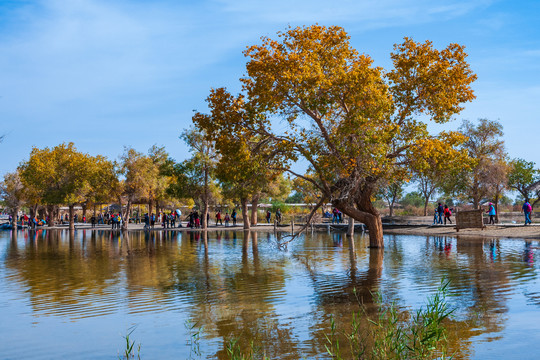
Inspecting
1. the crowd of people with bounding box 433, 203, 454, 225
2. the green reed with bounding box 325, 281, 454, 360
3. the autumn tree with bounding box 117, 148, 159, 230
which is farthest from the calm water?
the autumn tree with bounding box 117, 148, 159, 230

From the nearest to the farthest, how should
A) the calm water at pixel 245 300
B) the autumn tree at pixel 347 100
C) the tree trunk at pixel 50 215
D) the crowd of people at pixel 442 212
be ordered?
1. the calm water at pixel 245 300
2. the autumn tree at pixel 347 100
3. the crowd of people at pixel 442 212
4. the tree trunk at pixel 50 215

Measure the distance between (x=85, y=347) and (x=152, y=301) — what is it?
11.2 ft

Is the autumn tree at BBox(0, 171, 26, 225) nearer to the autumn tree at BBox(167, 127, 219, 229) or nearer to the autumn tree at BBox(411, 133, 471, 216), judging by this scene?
the autumn tree at BBox(167, 127, 219, 229)

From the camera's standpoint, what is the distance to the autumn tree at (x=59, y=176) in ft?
179

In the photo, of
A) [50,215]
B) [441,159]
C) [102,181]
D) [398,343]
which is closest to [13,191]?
[50,215]

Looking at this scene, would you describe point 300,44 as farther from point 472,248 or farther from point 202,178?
point 202,178

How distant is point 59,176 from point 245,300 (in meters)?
49.4

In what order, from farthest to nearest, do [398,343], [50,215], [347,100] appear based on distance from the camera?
[50,215] < [347,100] < [398,343]

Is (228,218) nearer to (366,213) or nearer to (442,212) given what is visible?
(442,212)

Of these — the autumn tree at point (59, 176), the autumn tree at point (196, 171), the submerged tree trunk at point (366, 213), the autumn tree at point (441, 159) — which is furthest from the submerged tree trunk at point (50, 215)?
the autumn tree at point (441, 159)

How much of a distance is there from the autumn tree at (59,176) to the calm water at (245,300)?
3590 centimetres

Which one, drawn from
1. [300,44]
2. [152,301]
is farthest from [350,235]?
[152,301]

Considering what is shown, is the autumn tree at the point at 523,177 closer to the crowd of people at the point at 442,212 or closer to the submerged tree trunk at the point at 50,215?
the crowd of people at the point at 442,212

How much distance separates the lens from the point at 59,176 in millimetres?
55781
